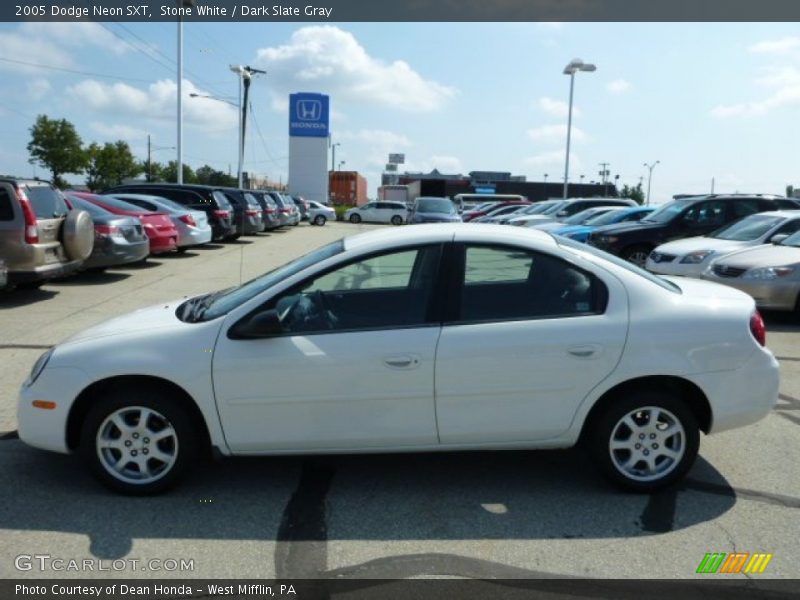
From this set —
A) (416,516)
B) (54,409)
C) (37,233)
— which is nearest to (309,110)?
Result: (37,233)

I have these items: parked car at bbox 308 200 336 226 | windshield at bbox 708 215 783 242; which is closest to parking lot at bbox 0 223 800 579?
windshield at bbox 708 215 783 242

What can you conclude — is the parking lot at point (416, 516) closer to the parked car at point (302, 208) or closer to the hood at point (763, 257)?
the hood at point (763, 257)

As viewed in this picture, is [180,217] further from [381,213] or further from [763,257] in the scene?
[381,213]

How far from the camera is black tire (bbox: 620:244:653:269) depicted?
13.9 meters

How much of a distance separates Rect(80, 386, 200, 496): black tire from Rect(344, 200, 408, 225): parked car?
39541 mm

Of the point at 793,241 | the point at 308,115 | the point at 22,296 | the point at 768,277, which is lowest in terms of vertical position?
the point at 22,296

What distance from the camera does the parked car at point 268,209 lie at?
26777mm

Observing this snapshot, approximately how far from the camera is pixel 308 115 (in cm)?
7069

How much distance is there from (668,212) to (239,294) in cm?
1203

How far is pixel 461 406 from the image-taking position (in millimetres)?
3986

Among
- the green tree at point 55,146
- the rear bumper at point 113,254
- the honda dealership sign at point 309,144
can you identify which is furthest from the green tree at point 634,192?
the rear bumper at point 113,254

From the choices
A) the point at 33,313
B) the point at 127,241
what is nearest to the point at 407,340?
the point at 33,313

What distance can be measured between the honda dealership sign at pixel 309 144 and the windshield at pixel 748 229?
60713 millimetres

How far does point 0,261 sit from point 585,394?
853 cm
